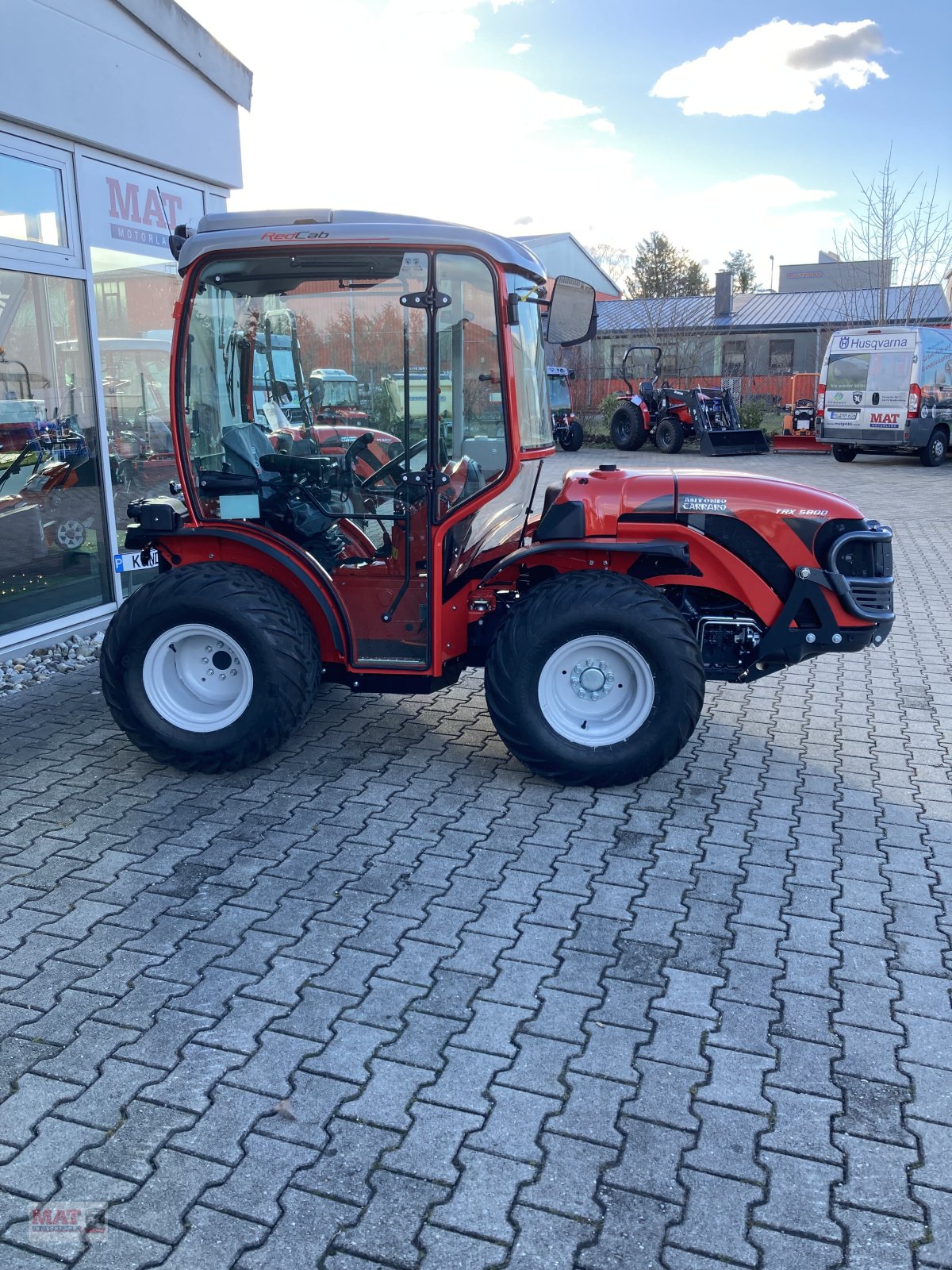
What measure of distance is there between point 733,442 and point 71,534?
16.0 meters

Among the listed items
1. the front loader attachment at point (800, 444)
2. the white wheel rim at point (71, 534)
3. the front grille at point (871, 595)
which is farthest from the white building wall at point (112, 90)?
the front loader attachment at point (800, 444)

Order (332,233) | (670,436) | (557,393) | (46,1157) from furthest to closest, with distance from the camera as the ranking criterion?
(670,436) < (557,393) < (332,233) < (46,1157)

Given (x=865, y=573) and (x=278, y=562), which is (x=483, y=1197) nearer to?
(x=278, y=562)

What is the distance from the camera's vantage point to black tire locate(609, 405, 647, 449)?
22.0 meters

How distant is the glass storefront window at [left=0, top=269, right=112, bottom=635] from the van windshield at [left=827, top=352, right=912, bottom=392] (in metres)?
15.9

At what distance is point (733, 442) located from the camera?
20.9 metres

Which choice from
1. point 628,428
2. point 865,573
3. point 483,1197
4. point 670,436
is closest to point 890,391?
point 670,436

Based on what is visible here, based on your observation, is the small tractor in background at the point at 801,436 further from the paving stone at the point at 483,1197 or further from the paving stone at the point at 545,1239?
the paving stone at the point at 545,1239

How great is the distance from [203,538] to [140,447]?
3.47m

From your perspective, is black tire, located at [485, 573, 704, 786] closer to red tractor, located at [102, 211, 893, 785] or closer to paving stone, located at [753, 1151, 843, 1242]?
red tractor, located at [102, 211, 893, 785]

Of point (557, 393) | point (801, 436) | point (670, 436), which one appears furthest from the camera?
point (801, 436)

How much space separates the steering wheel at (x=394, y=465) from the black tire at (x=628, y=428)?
18.1 metres

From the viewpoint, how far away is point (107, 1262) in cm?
222

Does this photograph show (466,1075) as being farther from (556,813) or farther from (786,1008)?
(556,813)
